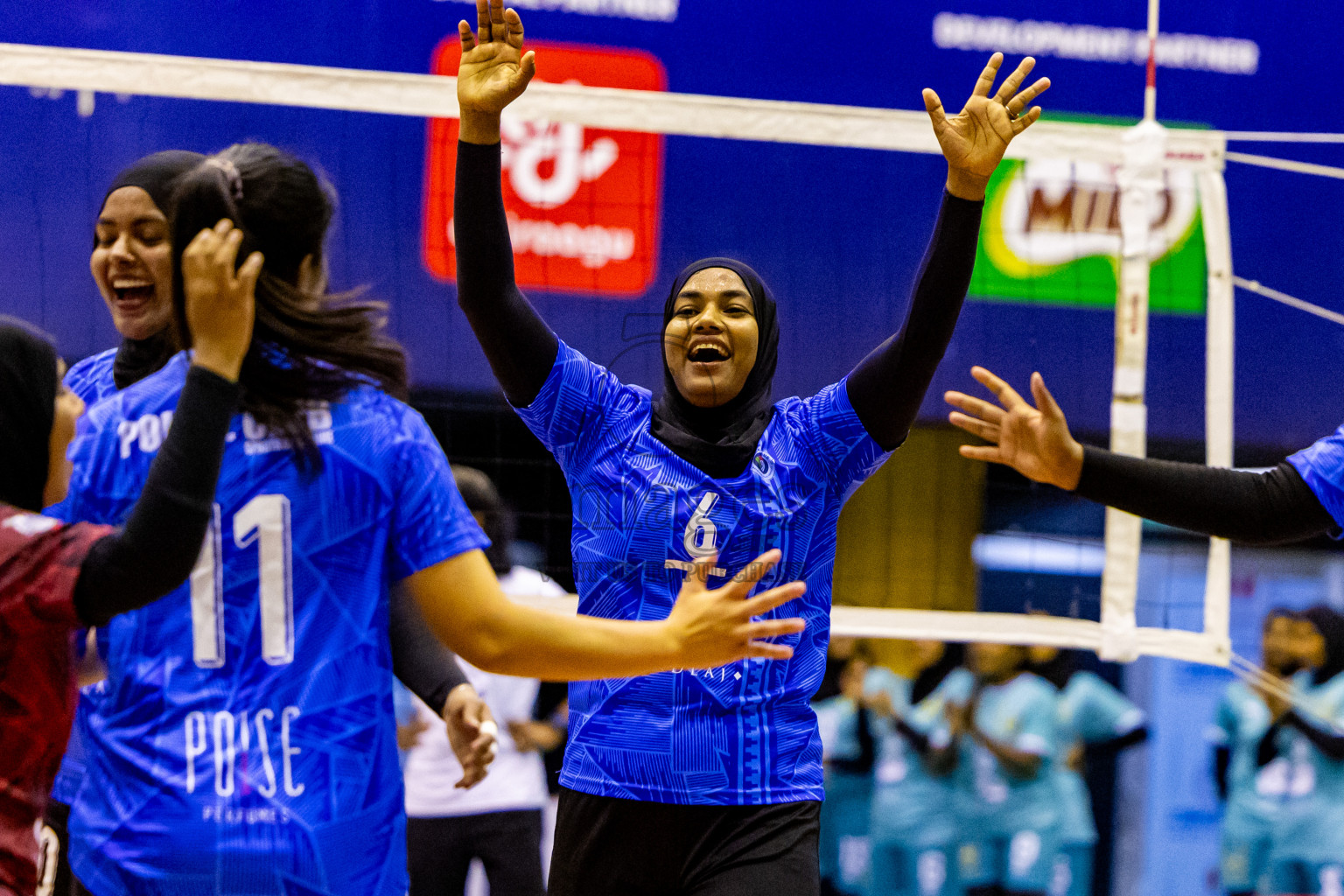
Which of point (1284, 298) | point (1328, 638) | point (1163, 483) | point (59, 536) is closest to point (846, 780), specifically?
point (1328, 638)

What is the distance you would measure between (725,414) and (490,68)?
854mm

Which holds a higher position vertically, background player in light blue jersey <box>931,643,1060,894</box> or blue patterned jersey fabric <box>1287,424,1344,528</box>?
blue patterned jersey fabric <box>1287,424,1344,528</box>

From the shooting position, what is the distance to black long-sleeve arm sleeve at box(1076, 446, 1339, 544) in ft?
7.78

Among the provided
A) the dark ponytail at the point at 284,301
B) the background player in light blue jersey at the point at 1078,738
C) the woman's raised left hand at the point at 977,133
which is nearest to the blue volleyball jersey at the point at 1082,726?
the background player in light blue jersey at the point at 1078,738

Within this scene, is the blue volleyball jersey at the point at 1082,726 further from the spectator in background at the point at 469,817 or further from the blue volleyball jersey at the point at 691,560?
the blue volleyball jersey at the point at 691,560

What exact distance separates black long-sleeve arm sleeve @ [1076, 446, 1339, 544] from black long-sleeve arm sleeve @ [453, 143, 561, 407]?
1.13 meters

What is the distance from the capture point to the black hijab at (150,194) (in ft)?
7.29

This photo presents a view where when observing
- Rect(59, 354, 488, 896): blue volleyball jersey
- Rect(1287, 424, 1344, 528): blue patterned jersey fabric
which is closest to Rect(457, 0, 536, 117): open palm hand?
Rect(59, 354, 488, 896): blue volleyball jersey

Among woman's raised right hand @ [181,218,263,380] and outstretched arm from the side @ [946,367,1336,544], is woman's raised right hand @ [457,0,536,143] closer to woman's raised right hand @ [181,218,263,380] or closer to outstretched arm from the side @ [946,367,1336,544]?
woman's raised right hand @ [181,218,263,380]

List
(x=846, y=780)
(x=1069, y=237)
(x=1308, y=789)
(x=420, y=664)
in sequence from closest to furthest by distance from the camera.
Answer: (x=420, y=664), (x=1308, y=789), (x=846, y=780), (x=1069, y=237)

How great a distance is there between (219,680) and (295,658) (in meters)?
0.09

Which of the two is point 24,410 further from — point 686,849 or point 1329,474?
point 1329,474

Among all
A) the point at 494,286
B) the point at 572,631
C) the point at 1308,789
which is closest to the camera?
the point at 572,631

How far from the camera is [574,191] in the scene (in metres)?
5.99
